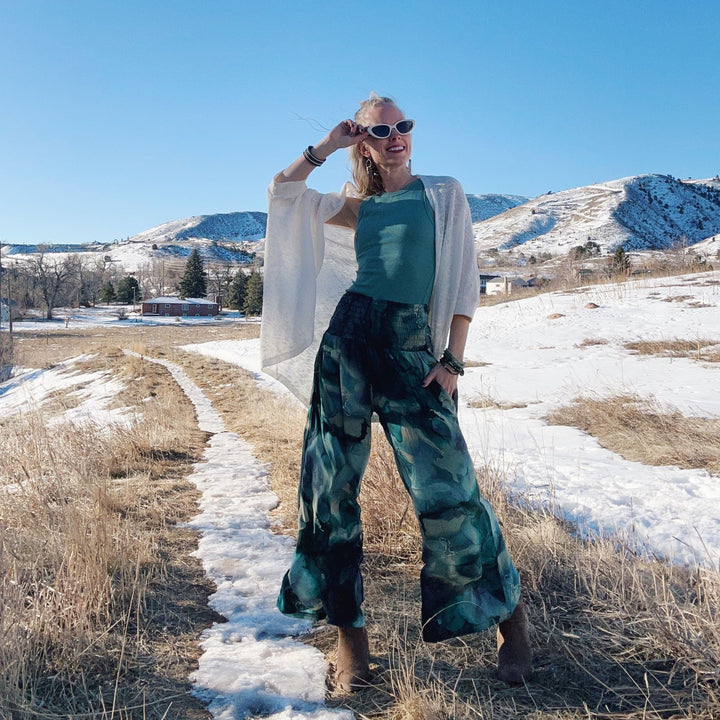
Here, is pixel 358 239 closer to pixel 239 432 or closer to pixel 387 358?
pixel 387 358

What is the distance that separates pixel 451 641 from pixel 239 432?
5.66 m

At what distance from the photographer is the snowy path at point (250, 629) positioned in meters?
1.91

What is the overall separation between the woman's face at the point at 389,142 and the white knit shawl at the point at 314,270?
13cm

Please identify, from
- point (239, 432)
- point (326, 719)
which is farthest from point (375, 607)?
point (239, 432)

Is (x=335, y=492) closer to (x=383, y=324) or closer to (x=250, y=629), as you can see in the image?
(x=383, y=324)

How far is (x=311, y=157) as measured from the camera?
220cm

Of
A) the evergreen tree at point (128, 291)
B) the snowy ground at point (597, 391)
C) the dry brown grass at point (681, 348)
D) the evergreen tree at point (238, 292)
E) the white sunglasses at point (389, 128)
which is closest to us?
the white sunglasses at point (389, 128)

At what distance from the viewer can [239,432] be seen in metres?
7.59

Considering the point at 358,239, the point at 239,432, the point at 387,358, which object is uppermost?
the point at 358,239

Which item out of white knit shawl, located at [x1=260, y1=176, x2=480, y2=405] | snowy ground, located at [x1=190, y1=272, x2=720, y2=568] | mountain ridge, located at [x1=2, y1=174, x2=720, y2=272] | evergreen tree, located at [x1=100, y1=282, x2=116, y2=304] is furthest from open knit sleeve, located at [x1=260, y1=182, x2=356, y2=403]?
mountain ridge, located at [x1=2, y1=174, x2=720, y2=272]

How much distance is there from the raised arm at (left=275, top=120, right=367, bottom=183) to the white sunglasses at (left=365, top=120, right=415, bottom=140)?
1.7 inches

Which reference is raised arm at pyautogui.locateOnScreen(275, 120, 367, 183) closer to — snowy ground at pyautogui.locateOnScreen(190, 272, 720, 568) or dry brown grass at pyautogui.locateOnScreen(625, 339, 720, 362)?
snowy ground at pyautogui.locateOnScreen(190, 272, 720, 568)

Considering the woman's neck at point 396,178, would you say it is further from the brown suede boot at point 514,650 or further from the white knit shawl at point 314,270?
the brown suede boot at point 514,650

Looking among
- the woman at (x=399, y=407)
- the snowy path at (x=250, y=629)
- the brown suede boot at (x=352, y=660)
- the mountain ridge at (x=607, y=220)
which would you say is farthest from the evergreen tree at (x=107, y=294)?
the brown suede boot at (x=352, y=660)
